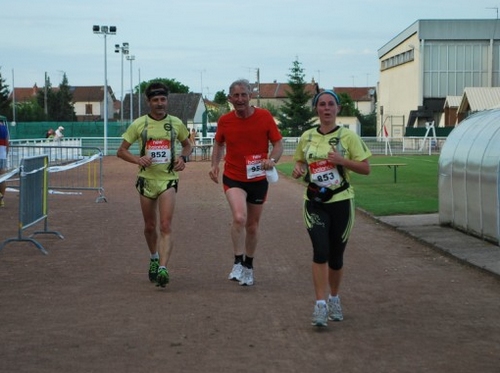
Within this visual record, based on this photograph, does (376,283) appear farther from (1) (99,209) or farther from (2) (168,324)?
(1) (99,209)

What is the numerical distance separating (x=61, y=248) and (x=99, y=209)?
701 cm

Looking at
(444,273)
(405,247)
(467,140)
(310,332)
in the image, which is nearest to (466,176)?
(467,140)

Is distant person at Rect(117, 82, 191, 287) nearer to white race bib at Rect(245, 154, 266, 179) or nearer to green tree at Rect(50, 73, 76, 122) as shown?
white race bib at Rect(245, 154, 266, 179)

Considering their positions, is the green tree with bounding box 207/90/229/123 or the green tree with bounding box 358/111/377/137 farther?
the green tree with bounding box 207/90/229/123

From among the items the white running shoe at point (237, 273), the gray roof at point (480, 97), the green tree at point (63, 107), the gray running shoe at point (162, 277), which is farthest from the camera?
the green tree at point (63, 107)

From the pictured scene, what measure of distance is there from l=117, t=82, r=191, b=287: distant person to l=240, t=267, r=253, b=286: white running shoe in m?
0.80

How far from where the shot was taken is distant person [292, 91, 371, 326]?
26.8 feet

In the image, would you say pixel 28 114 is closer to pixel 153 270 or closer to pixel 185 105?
pixel 185 105

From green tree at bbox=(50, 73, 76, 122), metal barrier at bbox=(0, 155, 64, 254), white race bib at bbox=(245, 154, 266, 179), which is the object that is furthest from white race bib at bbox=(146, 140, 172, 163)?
green tree at bbox=(50, 73, 76, 122)

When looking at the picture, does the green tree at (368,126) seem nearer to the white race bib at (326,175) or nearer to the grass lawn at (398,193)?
the grass lawn at (398,193)

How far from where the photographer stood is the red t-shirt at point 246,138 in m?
10.1

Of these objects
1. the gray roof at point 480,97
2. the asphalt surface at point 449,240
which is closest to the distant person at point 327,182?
the asphalt surface at point 449,240

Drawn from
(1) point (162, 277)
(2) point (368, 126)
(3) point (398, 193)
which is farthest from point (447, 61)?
(1) point (162, 277)

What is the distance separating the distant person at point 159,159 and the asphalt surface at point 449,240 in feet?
11.8
